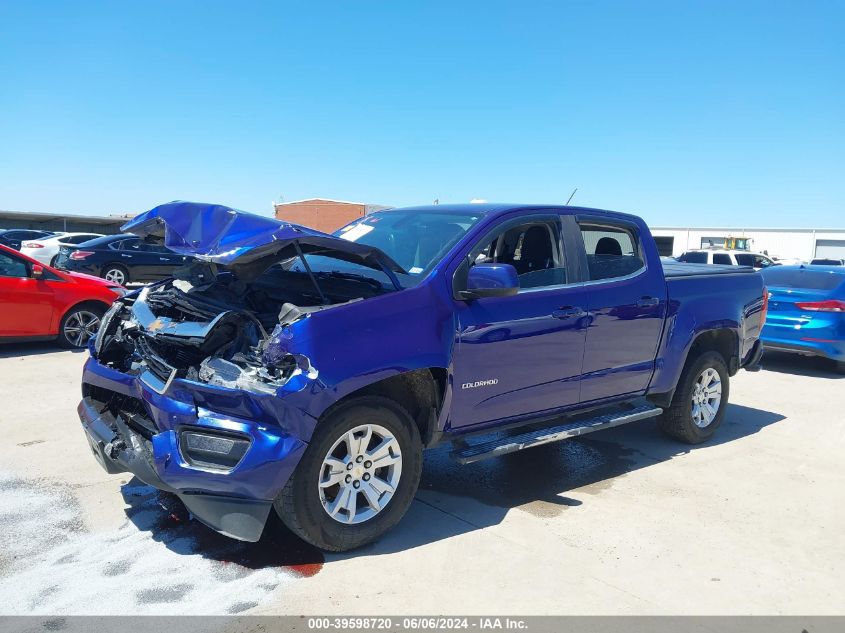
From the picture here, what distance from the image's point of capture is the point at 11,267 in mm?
8648

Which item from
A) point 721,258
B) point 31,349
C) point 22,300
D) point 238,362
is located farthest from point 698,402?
point 721,258

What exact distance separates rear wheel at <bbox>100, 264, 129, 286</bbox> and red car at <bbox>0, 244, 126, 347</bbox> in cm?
772

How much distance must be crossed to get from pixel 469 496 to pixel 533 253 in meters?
1.86

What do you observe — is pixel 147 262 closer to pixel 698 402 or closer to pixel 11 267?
pixel 11 267

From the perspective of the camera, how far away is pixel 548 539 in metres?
4.06

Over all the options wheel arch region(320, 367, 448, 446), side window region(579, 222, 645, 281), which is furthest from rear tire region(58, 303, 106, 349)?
side window region(579, 222, 645, 281)

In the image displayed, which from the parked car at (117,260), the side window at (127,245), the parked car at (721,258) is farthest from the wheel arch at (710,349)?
the parked car at (721,258)

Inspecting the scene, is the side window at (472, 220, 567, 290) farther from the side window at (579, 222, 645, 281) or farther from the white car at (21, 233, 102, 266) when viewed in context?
the white car at (21, 233, 102, 266)

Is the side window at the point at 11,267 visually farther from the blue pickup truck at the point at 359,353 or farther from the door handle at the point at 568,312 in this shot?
the door handle at the point at 568,312

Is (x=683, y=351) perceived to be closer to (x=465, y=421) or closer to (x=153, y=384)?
(x=465, y=421)

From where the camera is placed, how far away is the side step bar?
4148 mm

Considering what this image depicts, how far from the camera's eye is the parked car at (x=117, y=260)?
53.0 ft

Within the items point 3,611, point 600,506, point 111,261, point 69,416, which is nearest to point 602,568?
point 600,506

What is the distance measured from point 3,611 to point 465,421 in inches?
101
